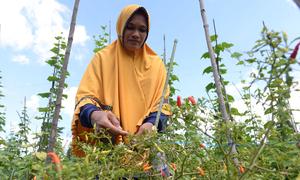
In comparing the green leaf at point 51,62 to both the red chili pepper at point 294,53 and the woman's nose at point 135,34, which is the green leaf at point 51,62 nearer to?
the woman's nose at point 135,34

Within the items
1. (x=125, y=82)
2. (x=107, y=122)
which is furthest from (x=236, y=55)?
(x=125, y=82)

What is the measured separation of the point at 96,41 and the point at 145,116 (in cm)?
346

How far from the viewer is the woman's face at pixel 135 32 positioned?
1.95m

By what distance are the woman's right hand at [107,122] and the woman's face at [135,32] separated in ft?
1.54

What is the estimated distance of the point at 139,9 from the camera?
1.97m

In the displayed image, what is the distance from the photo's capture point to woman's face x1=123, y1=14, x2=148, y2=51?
1.95m

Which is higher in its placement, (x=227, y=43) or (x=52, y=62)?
(x=52, y=62)

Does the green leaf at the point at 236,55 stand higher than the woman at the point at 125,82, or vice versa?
the woman at the point at 125,82

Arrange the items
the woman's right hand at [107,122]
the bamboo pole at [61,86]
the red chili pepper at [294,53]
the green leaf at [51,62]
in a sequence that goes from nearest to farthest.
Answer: the red chili pepper at [294,53] → the bamboo pole at [61,86] → the woman's right hand at [107,122] → the green leaf at [51,62]

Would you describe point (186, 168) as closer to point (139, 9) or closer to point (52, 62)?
point (139, 9)

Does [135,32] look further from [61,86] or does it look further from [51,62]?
[51,62]

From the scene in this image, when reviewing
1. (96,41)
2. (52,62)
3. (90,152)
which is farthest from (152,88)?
(96,41)

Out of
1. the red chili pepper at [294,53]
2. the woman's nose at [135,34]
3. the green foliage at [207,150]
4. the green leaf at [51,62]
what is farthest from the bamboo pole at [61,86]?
the green leaf at [51,62]

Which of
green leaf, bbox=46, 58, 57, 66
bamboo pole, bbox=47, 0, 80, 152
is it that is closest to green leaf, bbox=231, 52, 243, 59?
bamboo pole, bbox=47, 0, 80, 152
